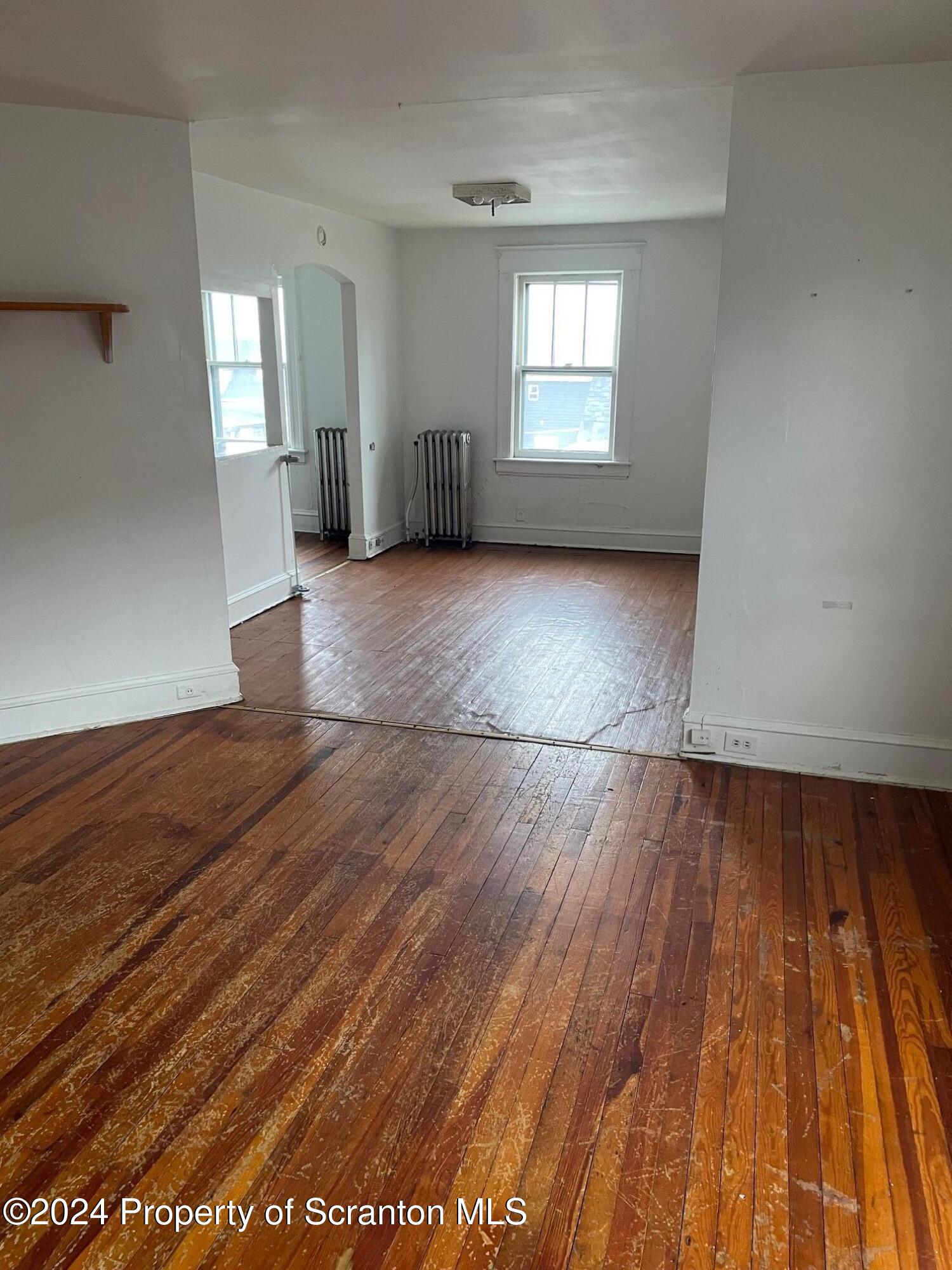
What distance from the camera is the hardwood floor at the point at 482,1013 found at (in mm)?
1796

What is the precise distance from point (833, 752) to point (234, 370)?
4.04 m

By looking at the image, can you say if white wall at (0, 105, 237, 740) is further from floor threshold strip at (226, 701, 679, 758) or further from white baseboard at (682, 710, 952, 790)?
white baseboard at (682, 710, 952, 790)

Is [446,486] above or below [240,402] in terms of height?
below

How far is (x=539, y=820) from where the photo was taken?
10.9ft

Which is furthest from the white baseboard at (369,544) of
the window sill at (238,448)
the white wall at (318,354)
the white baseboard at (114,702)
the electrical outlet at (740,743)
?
the electrical outlet at (740,743)

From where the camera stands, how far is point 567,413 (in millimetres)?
7859

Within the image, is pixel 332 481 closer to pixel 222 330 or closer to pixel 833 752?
pixel 222 330

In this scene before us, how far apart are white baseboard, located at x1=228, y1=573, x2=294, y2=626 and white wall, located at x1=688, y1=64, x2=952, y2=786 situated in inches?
123

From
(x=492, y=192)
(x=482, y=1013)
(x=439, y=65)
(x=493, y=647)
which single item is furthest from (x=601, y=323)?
(x=482, y=1013)

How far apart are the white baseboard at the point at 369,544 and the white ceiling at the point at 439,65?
327 centimetres

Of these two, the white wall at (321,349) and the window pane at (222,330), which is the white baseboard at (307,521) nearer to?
the white wall at (321,349)

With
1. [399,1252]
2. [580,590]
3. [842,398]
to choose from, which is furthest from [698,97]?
[399,1252]

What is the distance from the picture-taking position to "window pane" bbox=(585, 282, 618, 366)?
7504mm

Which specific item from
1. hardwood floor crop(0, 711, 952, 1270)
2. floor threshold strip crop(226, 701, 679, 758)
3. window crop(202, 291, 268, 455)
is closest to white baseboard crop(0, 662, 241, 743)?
floor threshold strip crop(226, 701, 679, 758)
